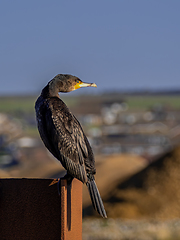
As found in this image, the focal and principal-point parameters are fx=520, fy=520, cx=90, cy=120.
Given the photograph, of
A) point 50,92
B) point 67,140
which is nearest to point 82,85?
point 50,92

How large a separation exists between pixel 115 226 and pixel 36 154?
3531cm

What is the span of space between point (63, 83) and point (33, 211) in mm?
1642

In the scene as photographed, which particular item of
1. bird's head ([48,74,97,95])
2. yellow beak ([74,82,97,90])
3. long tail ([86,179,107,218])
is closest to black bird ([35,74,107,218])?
long tail ([86,179,107,218])

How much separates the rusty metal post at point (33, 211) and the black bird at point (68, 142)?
62 cm

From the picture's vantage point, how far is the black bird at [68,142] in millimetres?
5344

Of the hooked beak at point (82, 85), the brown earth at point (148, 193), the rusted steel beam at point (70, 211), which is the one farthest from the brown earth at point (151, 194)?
the rusted steel beam at point (70, 211)

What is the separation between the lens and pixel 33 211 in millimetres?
4648

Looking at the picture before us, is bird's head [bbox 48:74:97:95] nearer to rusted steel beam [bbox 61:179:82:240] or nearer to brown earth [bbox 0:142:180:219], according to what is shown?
rusted steel beam [bbox 61:179:82:240]

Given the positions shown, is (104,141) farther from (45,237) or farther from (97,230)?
(45,237)

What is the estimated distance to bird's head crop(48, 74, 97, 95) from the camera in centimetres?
571

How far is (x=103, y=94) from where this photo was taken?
7606 centimetres

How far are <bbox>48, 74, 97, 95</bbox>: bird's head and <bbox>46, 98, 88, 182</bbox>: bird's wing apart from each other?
0.32 m

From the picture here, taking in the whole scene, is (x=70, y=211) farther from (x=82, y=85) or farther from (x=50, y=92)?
(x=82, y=85)

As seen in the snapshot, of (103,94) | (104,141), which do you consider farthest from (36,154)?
(103,94)
